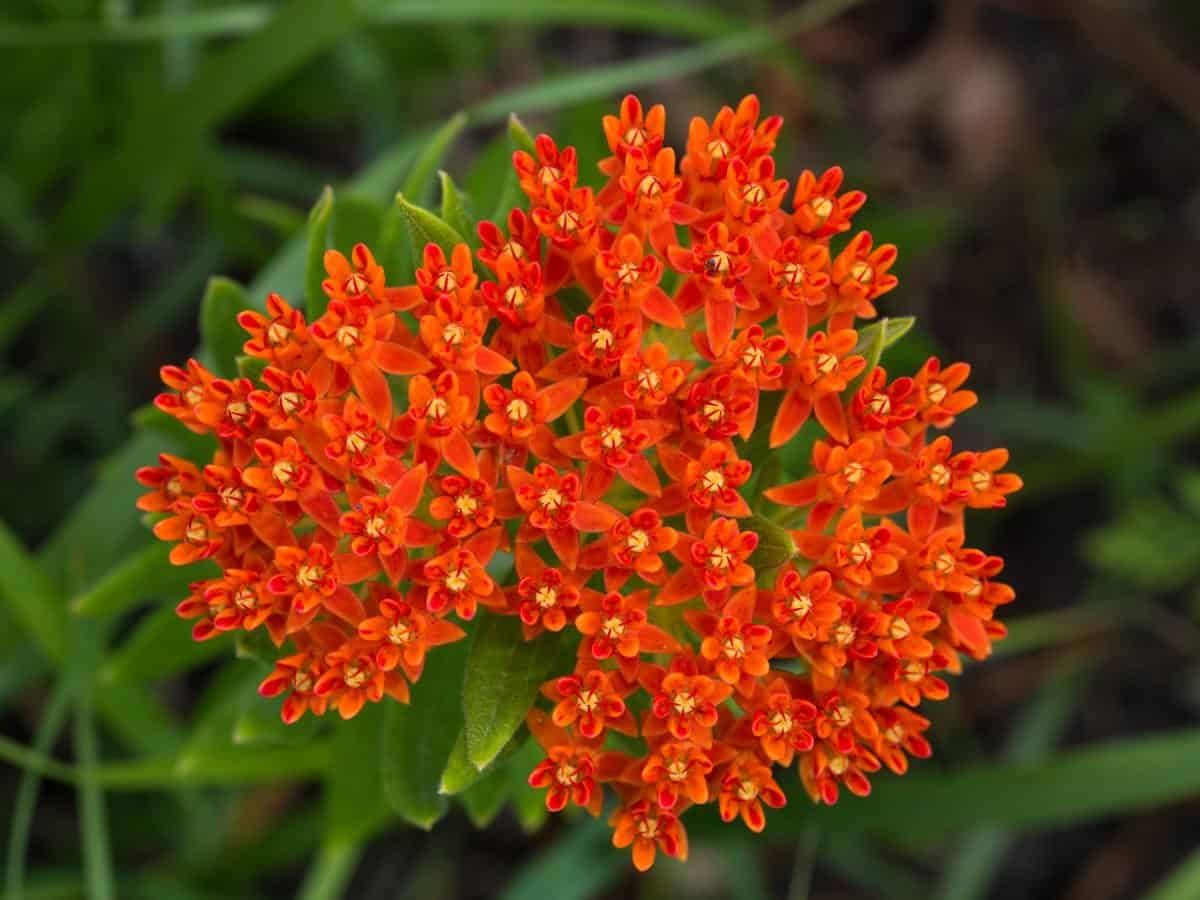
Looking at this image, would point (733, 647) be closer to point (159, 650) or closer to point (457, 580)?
point (457, 580)

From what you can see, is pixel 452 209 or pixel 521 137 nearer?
pixel 452 209

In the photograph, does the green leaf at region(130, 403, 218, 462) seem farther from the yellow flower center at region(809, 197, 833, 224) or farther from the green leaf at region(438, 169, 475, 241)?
the yellow flower center at region(809, 197, 833, 224)

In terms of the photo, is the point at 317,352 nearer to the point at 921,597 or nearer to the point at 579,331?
the point at 579,331

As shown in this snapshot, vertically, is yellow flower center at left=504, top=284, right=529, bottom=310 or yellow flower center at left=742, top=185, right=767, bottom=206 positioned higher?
yellow flower center at left=742, top=185, right=767, bottom=206

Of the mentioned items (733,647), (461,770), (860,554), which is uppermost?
(860,554)

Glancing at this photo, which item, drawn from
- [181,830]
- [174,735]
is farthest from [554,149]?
[181,830]

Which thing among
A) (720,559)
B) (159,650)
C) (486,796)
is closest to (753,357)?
(720,559)

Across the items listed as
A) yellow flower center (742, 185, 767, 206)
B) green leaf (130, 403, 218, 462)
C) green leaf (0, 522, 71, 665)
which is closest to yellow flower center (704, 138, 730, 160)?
yellow flower center (742, 185, 767, 206)
